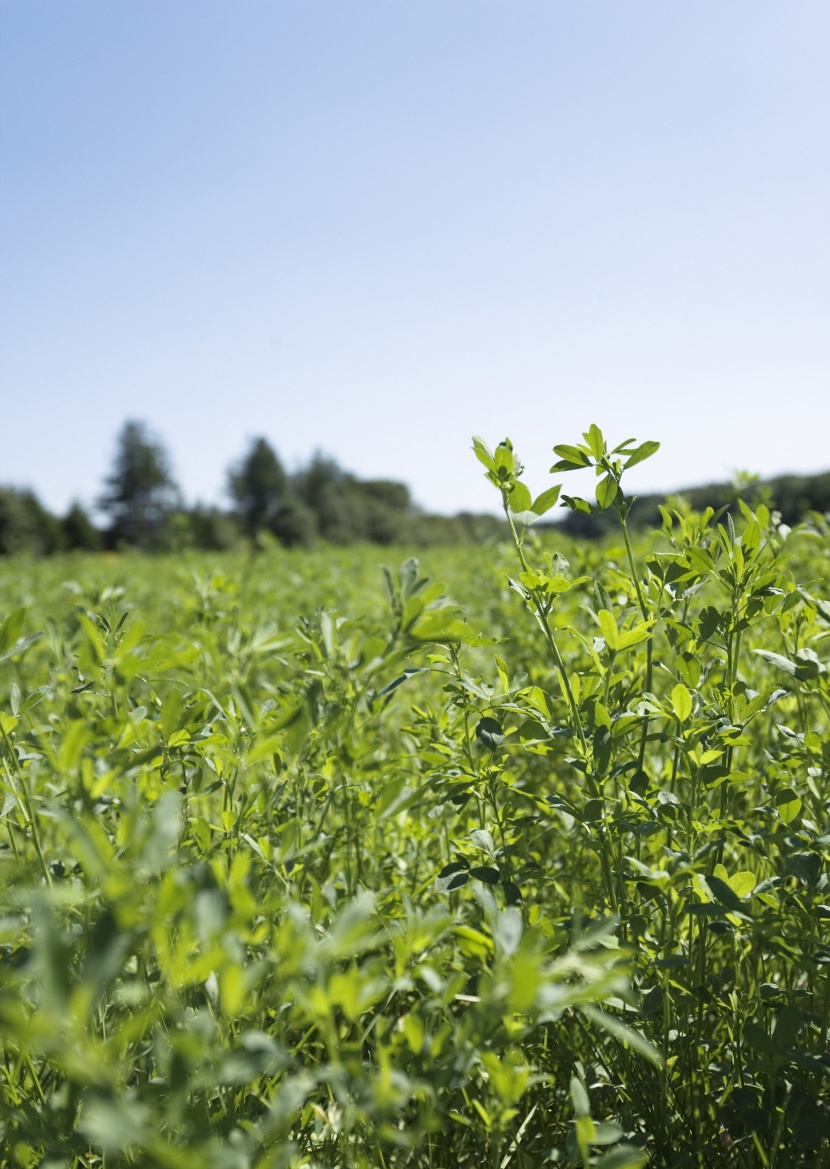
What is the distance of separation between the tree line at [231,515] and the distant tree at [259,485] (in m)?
0.06

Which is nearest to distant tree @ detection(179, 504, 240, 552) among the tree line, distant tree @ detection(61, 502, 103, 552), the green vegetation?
the tree line

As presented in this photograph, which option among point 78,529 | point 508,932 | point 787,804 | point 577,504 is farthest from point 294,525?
point 508,932

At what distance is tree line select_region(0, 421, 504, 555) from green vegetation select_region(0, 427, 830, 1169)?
97.1 ft

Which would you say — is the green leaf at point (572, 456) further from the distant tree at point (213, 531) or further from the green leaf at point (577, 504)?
the distant tree at point (213, 531)

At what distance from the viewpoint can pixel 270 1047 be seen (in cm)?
71

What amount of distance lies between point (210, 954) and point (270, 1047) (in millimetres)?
112

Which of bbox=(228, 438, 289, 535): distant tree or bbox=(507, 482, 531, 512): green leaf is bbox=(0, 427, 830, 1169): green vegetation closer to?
bbox=(507, 482, 531, 512): green leaf

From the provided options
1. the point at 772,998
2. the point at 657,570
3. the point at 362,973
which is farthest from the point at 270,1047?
the point at 657,570

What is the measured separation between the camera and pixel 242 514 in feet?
153

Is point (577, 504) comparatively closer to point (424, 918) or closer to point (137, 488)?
point (424, 918)

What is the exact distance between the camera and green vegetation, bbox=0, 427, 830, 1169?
0.74 metres

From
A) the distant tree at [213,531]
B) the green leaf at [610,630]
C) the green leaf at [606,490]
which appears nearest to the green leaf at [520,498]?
the green leaf at [606,490]

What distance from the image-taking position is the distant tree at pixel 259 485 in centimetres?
4503

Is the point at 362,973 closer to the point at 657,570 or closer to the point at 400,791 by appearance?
the point at 400,791
